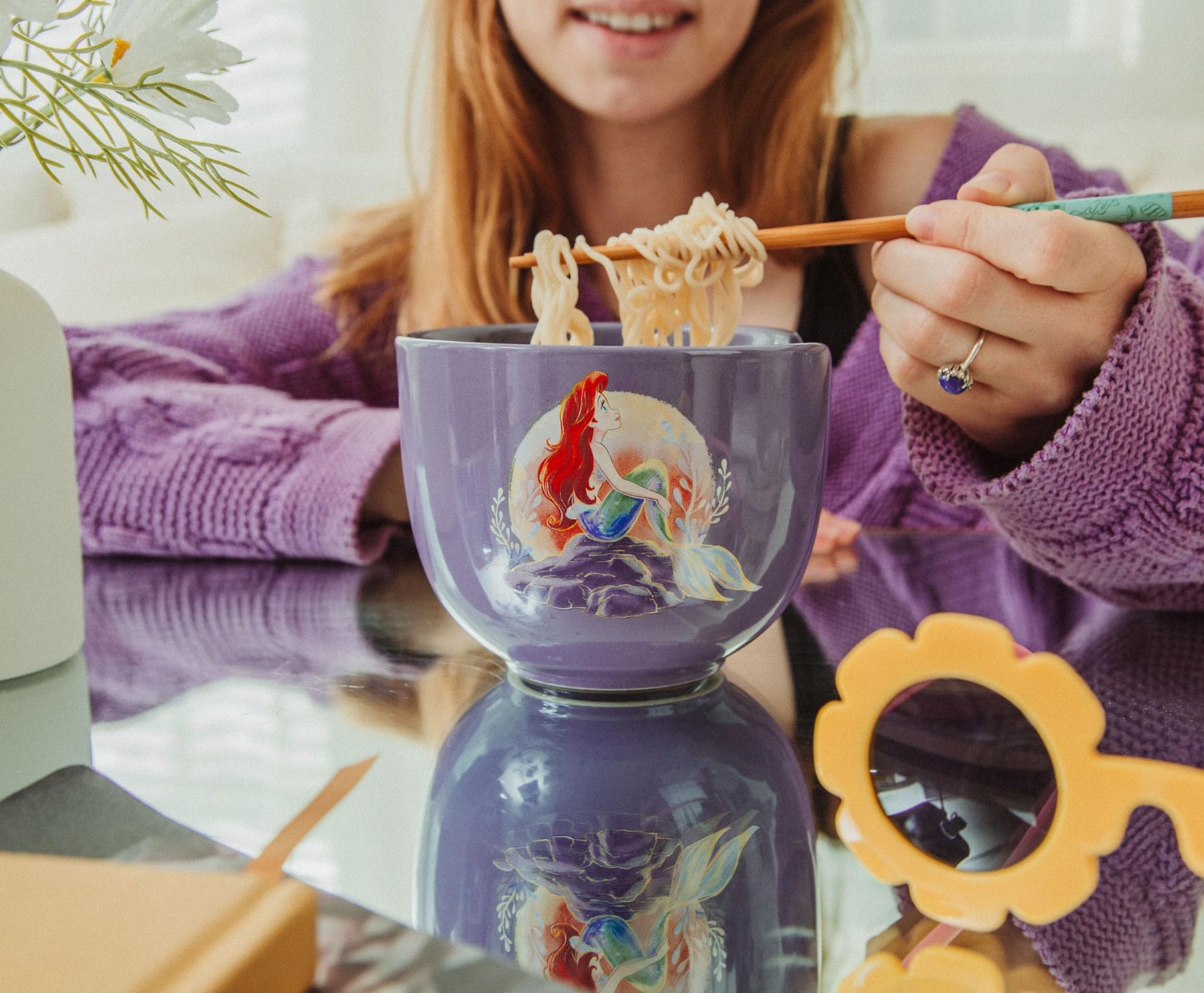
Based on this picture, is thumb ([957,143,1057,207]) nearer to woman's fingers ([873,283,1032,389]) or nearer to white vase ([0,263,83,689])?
woman's fingers ([873,283,1032,389])

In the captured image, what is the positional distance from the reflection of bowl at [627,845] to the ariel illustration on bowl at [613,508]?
0.05m

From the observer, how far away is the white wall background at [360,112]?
2.08 metres

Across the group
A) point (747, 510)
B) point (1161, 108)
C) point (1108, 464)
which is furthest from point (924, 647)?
point (1161, 108)

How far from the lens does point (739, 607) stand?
0.38 metres

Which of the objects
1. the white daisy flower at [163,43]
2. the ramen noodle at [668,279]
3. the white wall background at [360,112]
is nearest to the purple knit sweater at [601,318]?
the ramen noodle at [668,279]

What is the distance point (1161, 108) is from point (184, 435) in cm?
234

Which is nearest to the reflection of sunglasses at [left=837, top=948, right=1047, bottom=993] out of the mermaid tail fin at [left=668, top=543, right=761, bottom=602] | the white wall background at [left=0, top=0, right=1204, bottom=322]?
the mermaid tail fin at [left=668, top=543, right=761, bottom=602]

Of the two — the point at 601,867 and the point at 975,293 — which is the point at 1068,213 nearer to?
the point at 975,293

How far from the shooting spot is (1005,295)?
46 centimetres

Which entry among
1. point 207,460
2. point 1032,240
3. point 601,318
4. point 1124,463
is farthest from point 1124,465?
point 601,318

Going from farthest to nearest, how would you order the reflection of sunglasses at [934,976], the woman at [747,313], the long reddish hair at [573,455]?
the woman at [747,313] → the long reddish hair at [573,455] → the reflection of sunglasses at [934,976]

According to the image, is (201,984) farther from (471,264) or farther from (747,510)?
(471,264)

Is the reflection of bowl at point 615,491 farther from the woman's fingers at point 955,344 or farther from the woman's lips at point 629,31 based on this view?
the woman's lips at point 629,31

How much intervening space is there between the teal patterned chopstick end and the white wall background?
1430mm
